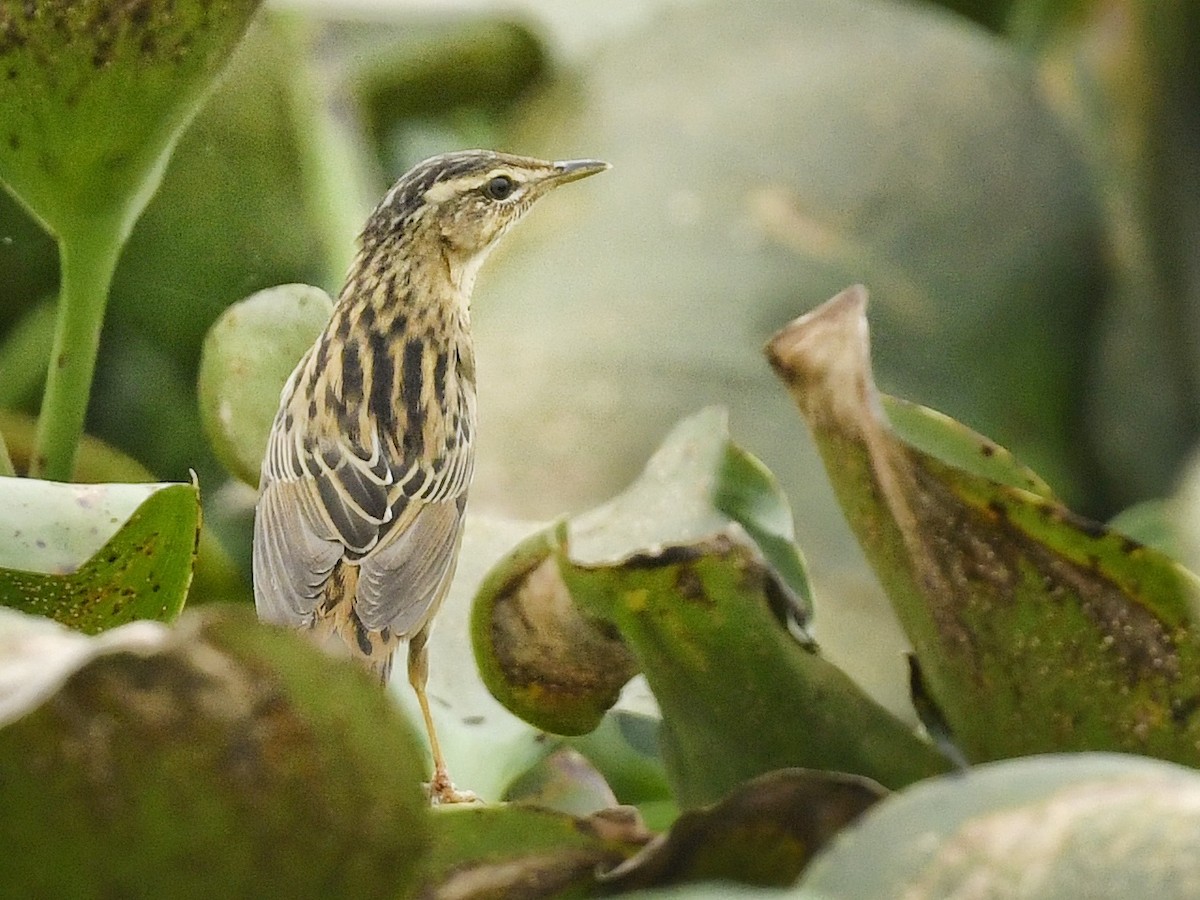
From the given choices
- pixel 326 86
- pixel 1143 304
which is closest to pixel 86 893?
pixel 326 86

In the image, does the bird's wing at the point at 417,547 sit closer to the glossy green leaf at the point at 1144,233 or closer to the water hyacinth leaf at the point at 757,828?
the water hyacinth leaf at the point at 757,828

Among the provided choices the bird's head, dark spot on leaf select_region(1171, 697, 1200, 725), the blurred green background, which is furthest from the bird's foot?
the blurred green background

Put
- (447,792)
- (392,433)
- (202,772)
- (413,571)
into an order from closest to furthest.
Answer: (202,772), (447,792), (413,571), (392,433)

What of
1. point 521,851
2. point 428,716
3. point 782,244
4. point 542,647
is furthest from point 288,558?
point 782,244

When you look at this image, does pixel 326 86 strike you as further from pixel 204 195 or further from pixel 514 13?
pixel 204 195

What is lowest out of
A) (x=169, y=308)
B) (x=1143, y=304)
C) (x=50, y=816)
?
(x=1143, y=304)

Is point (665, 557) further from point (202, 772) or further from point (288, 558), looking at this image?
point (288, 558)

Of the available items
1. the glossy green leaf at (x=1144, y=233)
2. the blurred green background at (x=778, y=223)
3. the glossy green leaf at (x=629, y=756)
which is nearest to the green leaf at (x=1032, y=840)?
the glossy green leaf at (x=629, y=756)
